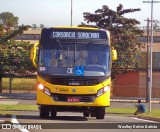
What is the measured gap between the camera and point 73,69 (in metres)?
19.3

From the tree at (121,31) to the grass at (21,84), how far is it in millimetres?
10185

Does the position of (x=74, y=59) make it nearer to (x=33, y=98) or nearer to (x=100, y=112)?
(x=100, y=112)

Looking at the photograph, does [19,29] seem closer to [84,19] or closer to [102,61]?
[84,19]

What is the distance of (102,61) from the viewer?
64.2 ft

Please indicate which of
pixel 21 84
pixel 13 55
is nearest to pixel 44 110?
pixel 13 55

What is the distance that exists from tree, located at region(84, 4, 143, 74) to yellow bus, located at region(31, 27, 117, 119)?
3838cm

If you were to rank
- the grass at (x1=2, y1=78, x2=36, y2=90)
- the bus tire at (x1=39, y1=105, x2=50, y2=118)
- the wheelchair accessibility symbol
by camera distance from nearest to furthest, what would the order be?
the wheelchair accessibility symbol → the bus tire at (x1=39, y1=105, x2=50, y2=118) → the grass at (x1=2, y1=78, x2=36, y2=90)

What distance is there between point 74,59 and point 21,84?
44725 mm

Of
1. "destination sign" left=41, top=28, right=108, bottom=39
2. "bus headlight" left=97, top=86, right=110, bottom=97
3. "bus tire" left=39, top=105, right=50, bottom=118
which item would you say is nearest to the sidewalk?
"bus tire" left=39, top=105, right=50, bottom=118

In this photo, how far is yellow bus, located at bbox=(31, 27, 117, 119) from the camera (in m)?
19.1

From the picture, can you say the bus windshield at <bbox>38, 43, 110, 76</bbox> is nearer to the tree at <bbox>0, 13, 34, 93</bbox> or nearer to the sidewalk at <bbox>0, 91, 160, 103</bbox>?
the sidewalk at <bbox>0, 91, 160, 103</bbox>

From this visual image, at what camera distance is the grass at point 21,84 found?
203ft

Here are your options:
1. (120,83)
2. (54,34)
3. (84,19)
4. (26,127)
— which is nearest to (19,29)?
(84,19)

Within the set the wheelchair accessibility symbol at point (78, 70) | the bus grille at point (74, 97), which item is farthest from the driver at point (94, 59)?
the bus grille at point (74, 97)
